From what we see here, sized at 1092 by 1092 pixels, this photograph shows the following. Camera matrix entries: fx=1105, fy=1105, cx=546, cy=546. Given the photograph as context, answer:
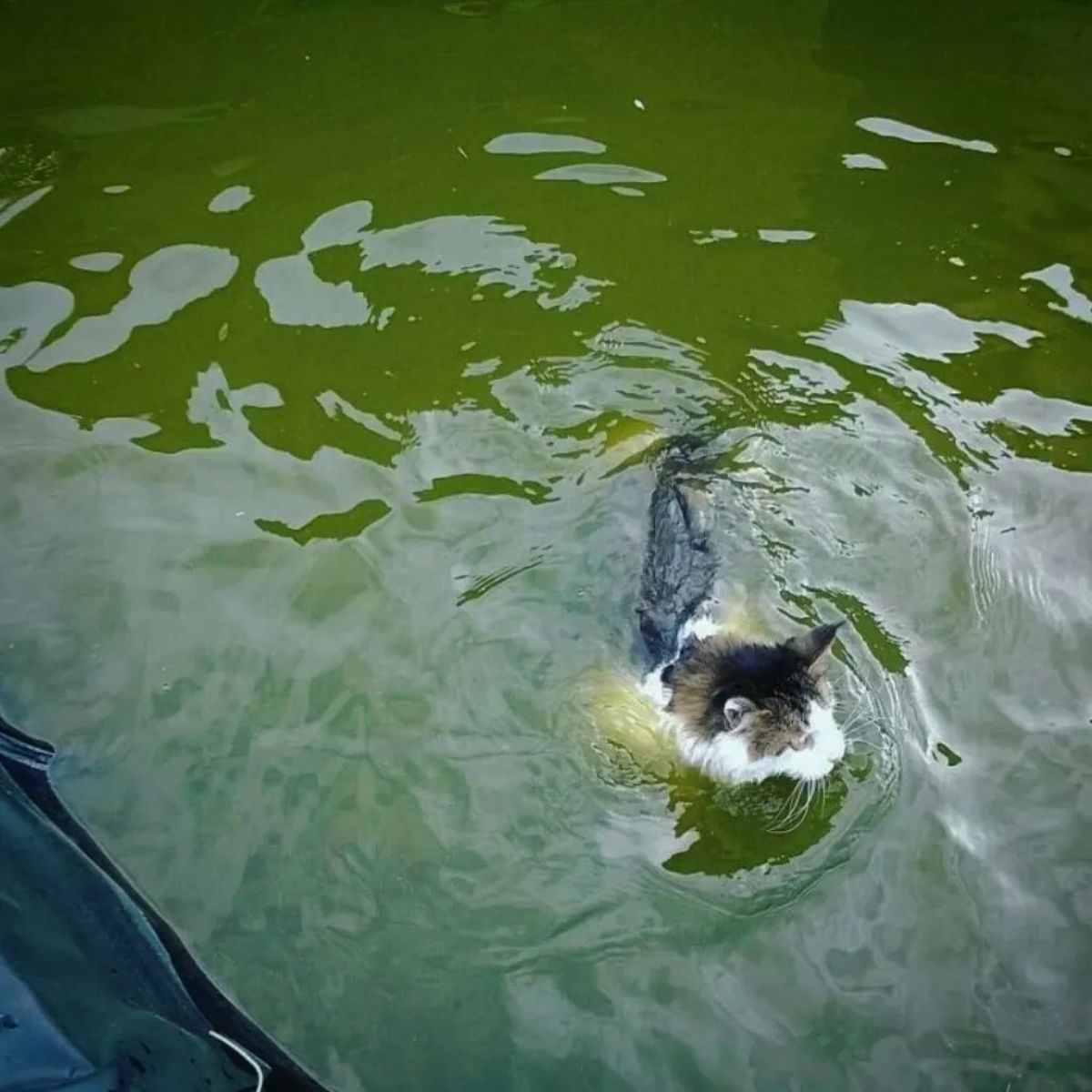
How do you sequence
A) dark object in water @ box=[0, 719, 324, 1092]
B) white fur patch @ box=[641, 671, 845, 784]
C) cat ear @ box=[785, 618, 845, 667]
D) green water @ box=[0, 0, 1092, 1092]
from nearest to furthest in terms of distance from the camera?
dark object in water @ box=[0, 719, 324, 1092], cat ear @ box=[785, 618, 845, 667], white fur patch @ box=[641, 671, 845, 784], green water @ box=[0, 0, 1092, 1092]

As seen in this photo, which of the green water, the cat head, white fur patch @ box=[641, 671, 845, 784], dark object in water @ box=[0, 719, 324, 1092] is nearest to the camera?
dark object in water @ box=[0, 719, 324, 1092]

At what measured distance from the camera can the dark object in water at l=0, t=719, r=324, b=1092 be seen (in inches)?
115

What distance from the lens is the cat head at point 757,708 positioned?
3273 millimetres

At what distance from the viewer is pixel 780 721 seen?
3.32m

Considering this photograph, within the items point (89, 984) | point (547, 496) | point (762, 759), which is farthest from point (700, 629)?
point (89, 984)

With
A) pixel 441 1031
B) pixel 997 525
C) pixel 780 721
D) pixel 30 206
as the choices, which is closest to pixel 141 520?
pixel 30 206

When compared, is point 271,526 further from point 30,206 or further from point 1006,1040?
point 1006,1040

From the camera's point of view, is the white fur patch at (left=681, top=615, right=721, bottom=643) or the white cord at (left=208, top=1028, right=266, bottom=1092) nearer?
the white cord at (left=208, top=1028, right=266, bottom=1092)

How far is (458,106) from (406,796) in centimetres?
350

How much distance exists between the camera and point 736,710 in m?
3.21

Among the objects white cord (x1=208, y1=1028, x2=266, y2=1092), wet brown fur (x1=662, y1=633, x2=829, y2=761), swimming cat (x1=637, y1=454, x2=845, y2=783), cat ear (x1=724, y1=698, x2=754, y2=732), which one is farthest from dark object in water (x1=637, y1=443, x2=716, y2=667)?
white cord (x1=208, y1=1028, x2=266, y2=1092)

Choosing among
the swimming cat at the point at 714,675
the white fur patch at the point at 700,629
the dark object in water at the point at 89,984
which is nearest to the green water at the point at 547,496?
the dark object in water at the point at 89,984

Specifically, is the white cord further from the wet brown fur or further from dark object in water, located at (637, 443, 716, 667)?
dark object in water, located at (637, 443, 716, 667)

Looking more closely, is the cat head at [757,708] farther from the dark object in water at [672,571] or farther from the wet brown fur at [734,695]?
the dark object in water at [672,571]
